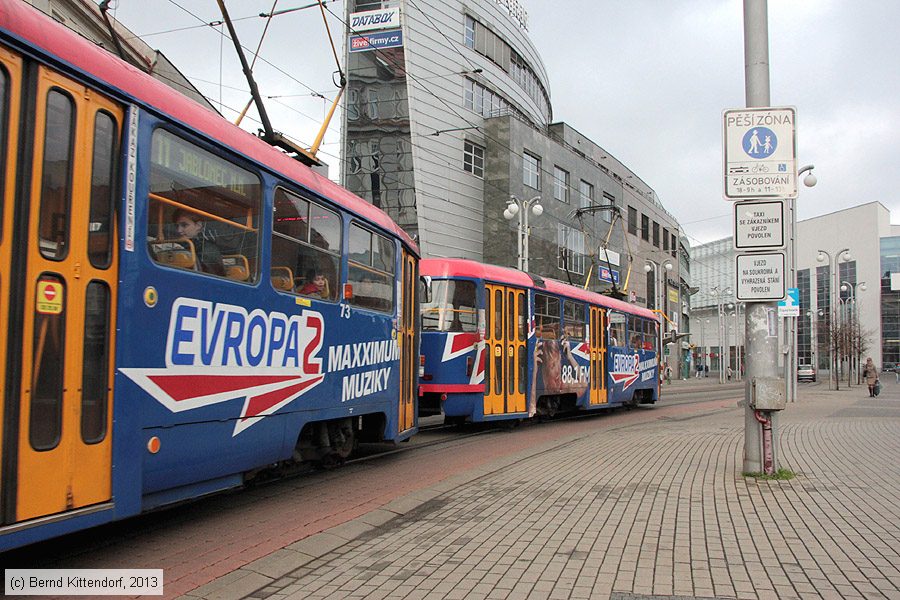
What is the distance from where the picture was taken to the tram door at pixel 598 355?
1738 centimetres

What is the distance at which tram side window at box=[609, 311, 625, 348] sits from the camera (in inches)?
727

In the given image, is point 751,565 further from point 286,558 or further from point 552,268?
point 552,268

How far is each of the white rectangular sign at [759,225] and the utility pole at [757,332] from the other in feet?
2.18

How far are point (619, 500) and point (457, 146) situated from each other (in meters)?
30.5

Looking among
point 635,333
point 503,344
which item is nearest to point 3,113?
point 503,344

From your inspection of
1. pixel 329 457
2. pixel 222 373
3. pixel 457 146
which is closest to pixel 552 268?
pixel 457 146

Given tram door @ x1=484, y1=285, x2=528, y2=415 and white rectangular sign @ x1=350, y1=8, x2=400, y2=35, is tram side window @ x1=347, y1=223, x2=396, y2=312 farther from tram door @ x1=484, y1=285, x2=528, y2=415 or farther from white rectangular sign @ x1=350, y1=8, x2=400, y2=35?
white rectangular sign @ x1=350, y1=8, x2=400, y2=35

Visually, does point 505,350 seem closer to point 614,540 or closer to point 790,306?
point 614,540

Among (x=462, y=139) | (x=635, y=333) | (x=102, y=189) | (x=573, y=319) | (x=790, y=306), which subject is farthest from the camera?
(x=462, y=139)

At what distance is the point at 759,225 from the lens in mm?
8164

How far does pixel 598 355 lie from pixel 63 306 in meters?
14.7

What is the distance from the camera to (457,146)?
118ft

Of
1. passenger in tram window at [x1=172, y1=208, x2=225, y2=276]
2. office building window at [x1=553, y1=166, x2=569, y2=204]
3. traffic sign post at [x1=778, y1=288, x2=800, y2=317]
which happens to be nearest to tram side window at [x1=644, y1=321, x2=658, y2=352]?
traffic sign post at [x1=778, y1=288, x2=800, y2=317]

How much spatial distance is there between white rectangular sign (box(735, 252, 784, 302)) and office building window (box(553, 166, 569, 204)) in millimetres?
34886
